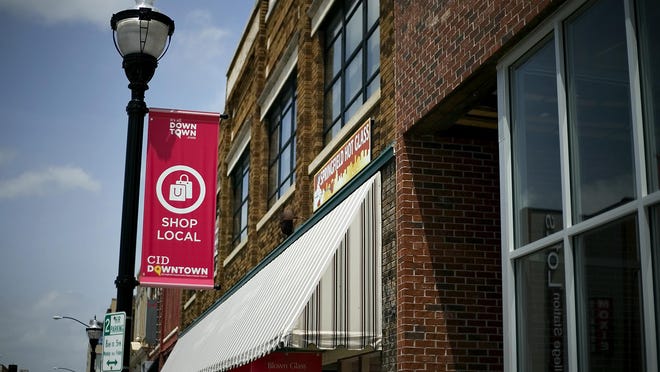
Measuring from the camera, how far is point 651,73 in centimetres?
679

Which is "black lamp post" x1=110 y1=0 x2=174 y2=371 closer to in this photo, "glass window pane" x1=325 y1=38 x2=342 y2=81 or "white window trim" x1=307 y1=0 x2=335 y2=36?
"glass window pane" x1=325 y1=38 x2=342 y2=81

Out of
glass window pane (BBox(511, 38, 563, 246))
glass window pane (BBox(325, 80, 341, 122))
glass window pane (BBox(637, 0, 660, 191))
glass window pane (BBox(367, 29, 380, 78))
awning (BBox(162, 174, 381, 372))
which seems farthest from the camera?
glass window pane (BBox(325, 80, 341, 122))

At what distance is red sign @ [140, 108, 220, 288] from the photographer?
12023 mm

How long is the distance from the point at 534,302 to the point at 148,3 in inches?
183

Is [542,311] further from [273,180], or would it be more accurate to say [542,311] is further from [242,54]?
[242,54]

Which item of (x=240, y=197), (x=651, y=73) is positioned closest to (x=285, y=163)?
(x=240, y=197)

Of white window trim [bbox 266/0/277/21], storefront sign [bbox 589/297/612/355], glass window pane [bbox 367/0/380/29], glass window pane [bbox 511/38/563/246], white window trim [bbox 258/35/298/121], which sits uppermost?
white window trim [bbox 266/0/277/21]

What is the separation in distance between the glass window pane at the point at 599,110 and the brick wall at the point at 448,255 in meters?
3.34

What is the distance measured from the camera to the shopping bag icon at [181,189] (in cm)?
1259

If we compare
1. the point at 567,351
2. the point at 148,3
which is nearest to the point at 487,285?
the point at 567,351

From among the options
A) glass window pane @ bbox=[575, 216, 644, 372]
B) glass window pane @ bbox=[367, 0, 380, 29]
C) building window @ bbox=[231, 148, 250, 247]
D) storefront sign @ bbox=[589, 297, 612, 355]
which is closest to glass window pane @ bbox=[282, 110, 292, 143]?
building window @ bbox=[231, 148, 250, 247]

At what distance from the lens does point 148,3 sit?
9375mm

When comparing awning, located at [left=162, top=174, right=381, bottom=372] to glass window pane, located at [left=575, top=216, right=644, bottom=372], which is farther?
awning, located at [left=162, top=174, right=381, bottom=372]

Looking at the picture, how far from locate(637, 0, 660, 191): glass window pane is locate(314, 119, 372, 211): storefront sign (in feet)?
18.9
